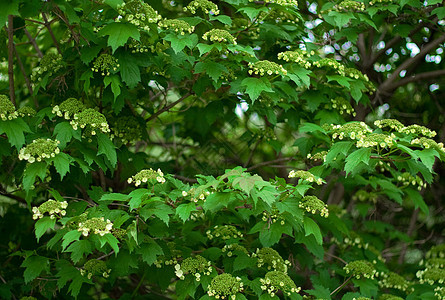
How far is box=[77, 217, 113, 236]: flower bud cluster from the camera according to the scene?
318cm

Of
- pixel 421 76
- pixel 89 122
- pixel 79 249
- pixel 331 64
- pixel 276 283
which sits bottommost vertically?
pixel 276 283

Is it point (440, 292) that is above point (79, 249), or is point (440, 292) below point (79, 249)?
below

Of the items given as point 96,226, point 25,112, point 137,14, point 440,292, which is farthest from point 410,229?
point 25,112

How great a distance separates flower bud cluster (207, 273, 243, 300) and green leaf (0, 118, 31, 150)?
4.82ft

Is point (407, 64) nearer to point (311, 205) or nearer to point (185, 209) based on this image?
point (311, 205)

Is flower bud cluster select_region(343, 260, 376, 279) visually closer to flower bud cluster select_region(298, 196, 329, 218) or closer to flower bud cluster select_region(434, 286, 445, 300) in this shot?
flower bud cluster select_region(434, 286, 445, 300)

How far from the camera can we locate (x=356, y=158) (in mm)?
3432

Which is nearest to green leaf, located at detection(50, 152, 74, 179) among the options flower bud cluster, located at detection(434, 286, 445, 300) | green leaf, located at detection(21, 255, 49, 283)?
green leaf, located at detection(21, 255, 49, 283)

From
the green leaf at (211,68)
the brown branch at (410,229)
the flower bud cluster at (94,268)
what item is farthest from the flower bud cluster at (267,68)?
the brown branch at (410,229)

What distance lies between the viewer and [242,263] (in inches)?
151

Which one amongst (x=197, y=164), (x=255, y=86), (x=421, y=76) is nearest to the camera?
(x=255, y=86)

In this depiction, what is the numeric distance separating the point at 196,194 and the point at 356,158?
1.00 meters

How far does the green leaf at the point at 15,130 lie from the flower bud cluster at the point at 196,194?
108 centimetres

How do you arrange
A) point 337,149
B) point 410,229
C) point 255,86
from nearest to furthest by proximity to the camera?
1. point 337,149
2. point 255,86
3. point 410,229
